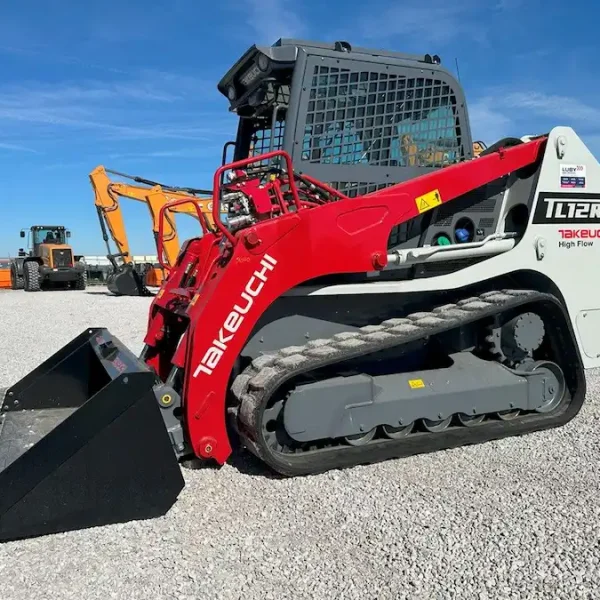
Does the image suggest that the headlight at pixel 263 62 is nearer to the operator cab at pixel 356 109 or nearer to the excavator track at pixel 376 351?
the operator cab at pixel 356 109

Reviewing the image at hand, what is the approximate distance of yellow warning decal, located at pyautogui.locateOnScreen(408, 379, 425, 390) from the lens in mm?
4199

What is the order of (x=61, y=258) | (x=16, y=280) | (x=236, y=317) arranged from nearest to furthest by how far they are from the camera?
(x=236, y=317)
(x=61, y=258)
(x=16, y=280)

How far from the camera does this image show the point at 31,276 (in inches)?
1040

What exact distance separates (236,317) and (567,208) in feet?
8.85

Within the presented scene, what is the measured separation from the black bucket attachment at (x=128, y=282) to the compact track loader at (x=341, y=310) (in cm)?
1555

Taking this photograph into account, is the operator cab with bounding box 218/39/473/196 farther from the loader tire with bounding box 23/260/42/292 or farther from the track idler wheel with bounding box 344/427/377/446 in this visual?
the loader tire with bounding box 23/260/42/292

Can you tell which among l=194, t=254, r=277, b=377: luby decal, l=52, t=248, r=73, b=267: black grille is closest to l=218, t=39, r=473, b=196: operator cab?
l=194, t=254, r=277, b=377: luby decal

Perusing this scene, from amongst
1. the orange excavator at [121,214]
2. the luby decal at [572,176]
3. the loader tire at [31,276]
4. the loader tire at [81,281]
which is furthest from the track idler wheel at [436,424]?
the loader tire at [31,276]

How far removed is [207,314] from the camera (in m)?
3.73

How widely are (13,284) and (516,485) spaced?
29.6 meters

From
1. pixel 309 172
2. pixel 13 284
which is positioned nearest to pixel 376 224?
pixel 309 172

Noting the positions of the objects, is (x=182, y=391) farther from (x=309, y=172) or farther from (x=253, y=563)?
(x=309, y=172)

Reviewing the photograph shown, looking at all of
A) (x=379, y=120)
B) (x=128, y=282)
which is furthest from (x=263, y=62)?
(x=128, y=282)

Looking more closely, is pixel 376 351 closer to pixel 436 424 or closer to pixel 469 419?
pixel 436 424
